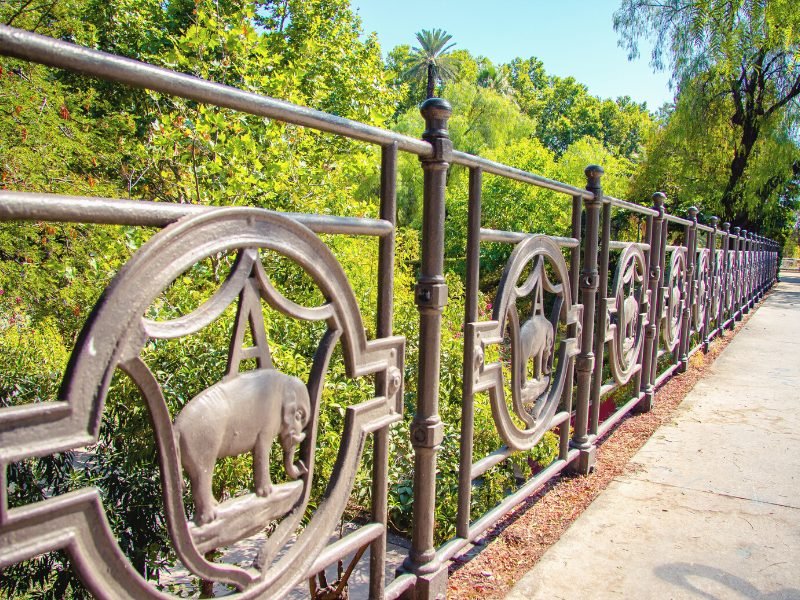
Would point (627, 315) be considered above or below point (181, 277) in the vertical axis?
below

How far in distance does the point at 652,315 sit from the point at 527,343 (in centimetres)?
257

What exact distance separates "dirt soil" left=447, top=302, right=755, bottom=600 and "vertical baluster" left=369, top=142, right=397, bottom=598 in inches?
22.0

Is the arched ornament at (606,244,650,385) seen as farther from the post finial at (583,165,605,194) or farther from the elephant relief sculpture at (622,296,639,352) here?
the post finial at (583,165,605,194)

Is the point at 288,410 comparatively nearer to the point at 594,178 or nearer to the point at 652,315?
the point at 594,178

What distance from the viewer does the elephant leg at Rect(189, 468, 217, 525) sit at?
4.05 ft

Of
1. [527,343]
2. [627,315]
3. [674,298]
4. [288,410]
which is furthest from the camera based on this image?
[674,298]

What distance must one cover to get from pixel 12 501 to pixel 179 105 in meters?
2.99

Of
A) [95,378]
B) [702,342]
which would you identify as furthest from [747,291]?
[95,378]

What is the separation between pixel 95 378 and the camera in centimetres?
105

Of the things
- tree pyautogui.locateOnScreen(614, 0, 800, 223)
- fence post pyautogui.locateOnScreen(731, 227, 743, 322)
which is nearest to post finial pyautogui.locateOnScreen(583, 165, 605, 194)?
fence post pyautogui.locateOnScreen(731, 227, 743, 322)

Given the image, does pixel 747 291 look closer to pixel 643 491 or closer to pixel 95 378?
pixel 643 491

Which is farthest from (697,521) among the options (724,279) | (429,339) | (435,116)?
(724,279)

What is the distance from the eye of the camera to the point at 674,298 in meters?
5.62

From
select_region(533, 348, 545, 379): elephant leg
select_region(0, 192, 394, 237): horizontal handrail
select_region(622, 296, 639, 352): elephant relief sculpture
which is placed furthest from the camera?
select_region(622, 296, 639, 352): elephant relief sculpture
